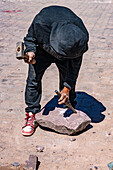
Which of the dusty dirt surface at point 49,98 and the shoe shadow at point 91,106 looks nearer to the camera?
the dusty dirt surface at point 49,98

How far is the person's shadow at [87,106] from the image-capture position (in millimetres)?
4166

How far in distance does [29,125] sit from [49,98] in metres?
0.91

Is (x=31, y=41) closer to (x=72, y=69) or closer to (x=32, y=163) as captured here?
(x=72, y=69)

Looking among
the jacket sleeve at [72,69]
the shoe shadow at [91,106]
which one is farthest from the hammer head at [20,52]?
the shoe shadow at [91,106]

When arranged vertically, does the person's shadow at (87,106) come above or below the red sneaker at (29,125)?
below

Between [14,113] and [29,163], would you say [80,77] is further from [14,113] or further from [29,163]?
[29,163]

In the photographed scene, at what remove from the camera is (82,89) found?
5.11 meters

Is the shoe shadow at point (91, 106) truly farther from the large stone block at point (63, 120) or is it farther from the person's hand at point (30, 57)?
the person's hand at point (30, 57)

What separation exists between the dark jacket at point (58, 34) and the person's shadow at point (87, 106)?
0.95 metres

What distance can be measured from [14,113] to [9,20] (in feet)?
18.3

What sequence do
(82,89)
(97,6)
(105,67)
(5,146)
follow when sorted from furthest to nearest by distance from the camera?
(97,6) < (105,67) < (82,89) < (5,146)

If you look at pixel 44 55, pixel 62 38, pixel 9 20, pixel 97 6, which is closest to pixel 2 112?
pixel 44 55

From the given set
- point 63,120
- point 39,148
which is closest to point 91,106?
point 63,120

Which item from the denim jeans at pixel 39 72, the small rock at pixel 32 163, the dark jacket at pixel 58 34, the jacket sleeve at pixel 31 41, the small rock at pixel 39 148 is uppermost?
the dark jacket at pixel 58 34
